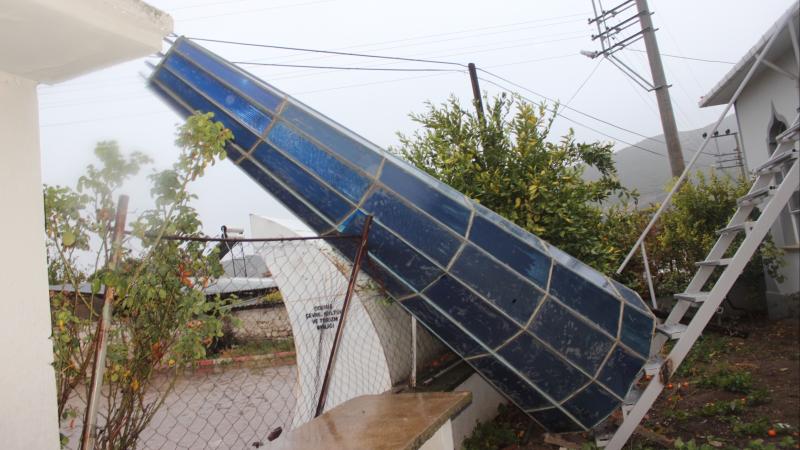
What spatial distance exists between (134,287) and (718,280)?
9.23 feet

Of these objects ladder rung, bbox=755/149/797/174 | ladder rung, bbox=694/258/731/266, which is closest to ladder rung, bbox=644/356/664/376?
ladder rung, bbox=694/258/731/266

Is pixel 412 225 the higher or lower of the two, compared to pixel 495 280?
higher

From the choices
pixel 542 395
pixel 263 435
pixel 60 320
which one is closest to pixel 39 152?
pixel 60 320

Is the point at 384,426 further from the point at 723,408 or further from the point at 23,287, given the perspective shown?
the point at 723,408

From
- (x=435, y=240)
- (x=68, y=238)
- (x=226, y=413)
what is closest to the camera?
(x=68, y=238)


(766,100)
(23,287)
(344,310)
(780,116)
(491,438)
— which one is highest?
(766,100)

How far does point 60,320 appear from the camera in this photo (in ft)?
5.49

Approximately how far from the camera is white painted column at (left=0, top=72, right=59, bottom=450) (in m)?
1.47

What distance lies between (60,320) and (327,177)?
5.03 feet

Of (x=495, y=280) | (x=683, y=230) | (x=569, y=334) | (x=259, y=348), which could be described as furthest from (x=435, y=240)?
(x=259, y=348)

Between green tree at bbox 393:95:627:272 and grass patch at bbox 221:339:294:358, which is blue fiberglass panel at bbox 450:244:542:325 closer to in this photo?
green tree at bbox 393:95:627:272

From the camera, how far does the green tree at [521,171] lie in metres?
4.66

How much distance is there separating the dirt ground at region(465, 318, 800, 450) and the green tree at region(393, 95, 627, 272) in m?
1.29

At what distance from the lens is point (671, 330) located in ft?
10.3
